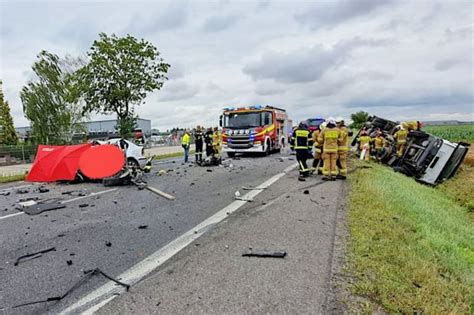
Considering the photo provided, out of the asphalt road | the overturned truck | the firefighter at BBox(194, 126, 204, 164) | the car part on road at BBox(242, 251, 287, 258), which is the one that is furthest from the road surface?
the firefighter at BBox(194, 126, 204, 164)

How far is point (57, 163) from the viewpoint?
11.1 meters

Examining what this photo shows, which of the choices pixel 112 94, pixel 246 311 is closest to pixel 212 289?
pixel 246 311

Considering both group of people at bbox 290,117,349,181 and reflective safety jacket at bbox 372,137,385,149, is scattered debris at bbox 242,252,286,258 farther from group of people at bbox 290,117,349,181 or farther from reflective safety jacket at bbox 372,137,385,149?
reflective safety jacket at bbox 372,137,385,149

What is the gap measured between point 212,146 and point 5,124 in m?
17.7

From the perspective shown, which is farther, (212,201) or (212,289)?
(212,201)

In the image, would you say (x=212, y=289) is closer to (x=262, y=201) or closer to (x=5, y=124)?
(x=262, y=201)

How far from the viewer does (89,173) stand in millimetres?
10773

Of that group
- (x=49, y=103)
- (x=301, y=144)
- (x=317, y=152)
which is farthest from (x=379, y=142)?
(x=49, y=103)

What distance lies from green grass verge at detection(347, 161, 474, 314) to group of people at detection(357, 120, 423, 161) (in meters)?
8.40

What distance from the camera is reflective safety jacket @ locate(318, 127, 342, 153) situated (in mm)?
9734

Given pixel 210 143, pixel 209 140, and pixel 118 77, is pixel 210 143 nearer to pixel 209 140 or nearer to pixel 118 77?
pixel 209 140

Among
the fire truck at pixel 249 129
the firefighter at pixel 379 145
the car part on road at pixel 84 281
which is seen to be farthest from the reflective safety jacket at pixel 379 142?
the car part on road at pixel 84 281

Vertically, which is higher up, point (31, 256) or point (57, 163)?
point (57, 163)

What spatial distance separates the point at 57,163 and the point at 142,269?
27.9 ft
